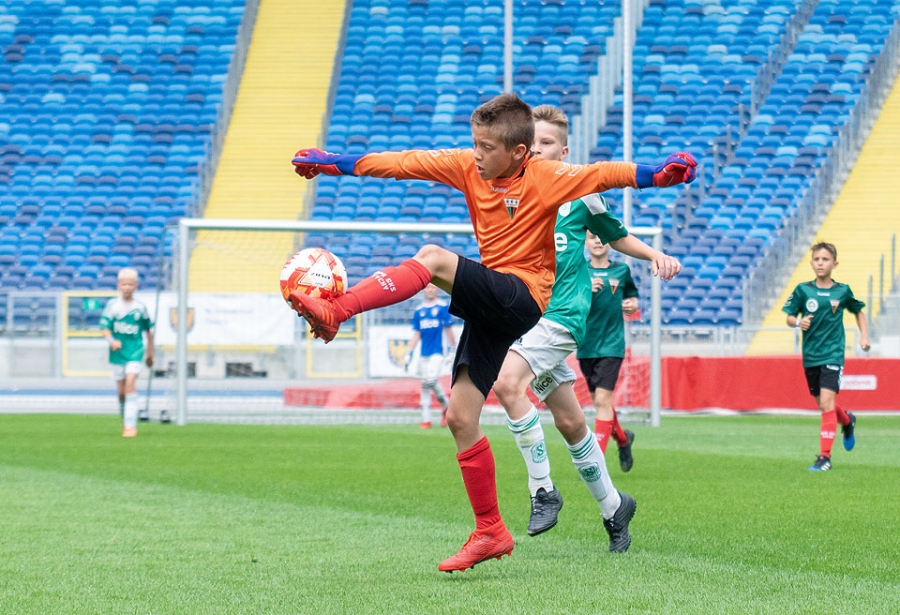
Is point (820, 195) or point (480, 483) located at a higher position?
point (820, 195)

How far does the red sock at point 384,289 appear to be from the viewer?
4.18m

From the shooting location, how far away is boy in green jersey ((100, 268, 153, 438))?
1395cm

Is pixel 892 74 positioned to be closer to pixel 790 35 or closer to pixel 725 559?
pixel 790 35

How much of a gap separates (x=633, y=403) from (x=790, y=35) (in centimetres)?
1582

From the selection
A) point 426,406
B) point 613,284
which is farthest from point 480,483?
point 426,406

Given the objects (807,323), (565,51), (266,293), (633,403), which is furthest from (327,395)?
(565,51)

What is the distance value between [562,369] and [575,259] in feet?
2.28

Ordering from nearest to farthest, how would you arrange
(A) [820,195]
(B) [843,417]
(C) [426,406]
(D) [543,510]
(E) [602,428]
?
(D) [543,510]
(E) [602,428]
(B) [843,417]
(C) [426,406]
(A) [820,195]

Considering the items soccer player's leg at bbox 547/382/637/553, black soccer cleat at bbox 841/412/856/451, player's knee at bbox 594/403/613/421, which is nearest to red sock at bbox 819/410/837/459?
black soccer cleat at bbox 841/412/856/451

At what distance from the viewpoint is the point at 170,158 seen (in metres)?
30.2

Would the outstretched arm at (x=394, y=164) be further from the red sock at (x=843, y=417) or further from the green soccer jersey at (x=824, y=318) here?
the red sock at (x=843, y=417)

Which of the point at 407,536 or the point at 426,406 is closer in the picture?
the point at 407,536

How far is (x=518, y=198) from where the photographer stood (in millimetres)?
4973

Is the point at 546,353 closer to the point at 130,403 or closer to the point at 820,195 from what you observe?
the point at 130,403
